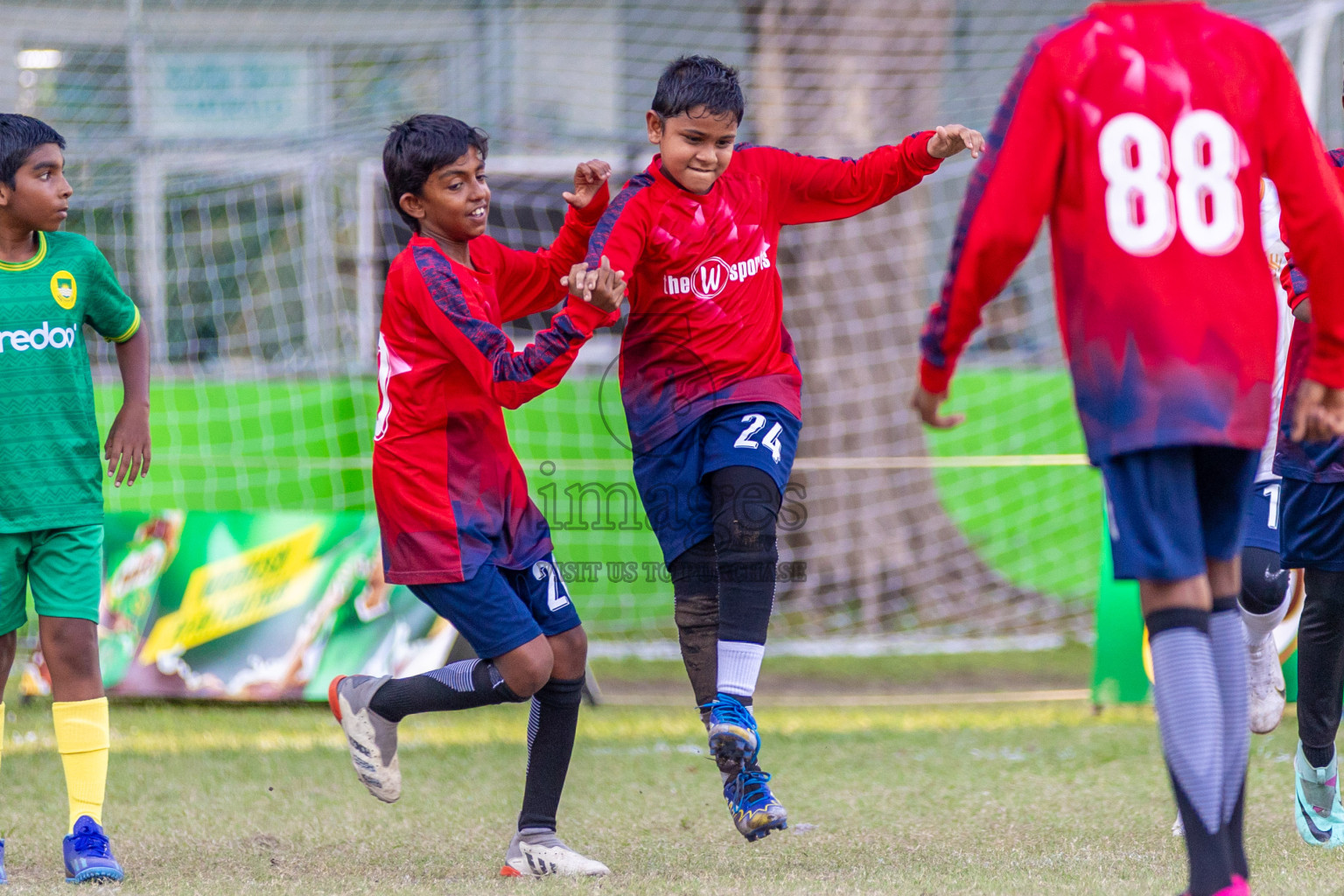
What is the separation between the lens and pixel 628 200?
11.9 ft

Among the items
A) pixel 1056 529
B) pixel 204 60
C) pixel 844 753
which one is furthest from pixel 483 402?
pixel 204 60

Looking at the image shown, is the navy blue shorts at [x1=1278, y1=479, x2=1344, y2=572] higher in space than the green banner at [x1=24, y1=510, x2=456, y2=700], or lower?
higher

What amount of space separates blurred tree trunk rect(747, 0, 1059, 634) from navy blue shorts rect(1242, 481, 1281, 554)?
14.3 ft

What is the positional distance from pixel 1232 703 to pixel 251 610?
4597mm

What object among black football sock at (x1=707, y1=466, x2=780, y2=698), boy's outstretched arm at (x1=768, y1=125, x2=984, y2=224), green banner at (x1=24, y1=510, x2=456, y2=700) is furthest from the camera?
green banner at (x1=24, y1=510, x2=456, y2=700)

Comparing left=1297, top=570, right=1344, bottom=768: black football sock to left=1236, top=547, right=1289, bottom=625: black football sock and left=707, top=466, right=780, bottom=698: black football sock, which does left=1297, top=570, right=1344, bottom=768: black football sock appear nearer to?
left=1236, top=547, right=1289, bottom=625: black football sock

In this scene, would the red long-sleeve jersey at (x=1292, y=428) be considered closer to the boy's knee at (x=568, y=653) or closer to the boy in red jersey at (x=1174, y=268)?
the boy in red jersey at (x=1174, y=268)

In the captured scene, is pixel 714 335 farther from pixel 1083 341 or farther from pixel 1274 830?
pixel 1274 830

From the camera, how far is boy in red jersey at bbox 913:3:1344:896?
2445mm

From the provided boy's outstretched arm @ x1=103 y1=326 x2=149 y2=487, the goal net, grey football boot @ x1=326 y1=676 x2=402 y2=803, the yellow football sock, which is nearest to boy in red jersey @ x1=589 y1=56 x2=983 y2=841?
grey football boot @ x1=326 y1=676 x2=402 y2=803

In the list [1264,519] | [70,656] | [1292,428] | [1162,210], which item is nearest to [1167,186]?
[1162,210]

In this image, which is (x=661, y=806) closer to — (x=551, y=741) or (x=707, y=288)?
(x=551, y=741)

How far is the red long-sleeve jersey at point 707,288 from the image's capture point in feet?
12.1

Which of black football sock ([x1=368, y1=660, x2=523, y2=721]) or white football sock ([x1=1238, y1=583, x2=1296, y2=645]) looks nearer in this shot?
black football sock ([x1=368, y1=660, x2=523, y2=721])
